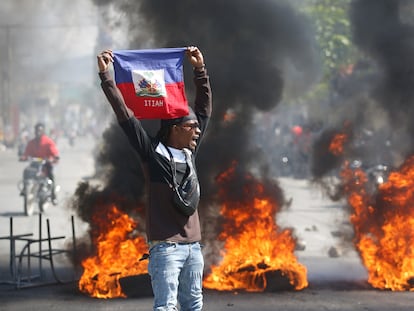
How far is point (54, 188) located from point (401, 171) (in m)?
10.1

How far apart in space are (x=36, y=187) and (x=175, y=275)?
13388mm

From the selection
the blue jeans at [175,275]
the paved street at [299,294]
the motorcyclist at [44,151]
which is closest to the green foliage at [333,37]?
the motorcyclist at [44,151]

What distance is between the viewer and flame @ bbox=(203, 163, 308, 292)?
326 inches

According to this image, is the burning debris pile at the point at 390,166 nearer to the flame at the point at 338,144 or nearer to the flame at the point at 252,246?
the flame at the point at 338,144

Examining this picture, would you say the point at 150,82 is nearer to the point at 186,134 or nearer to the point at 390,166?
the point at 186,134

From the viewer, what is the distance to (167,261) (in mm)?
4824

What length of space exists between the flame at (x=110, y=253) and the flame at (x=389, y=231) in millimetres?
2091

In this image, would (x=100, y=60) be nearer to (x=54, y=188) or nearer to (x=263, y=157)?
(x=263, y=157)

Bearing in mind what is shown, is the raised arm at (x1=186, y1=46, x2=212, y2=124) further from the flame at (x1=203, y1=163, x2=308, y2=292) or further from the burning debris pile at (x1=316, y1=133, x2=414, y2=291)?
the burning debris pile at (x1=316, y1=133, x2=414, y2=291)

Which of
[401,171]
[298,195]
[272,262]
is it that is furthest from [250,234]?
[298,195]

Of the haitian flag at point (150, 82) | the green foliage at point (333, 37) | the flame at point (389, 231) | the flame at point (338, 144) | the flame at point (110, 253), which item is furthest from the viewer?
the green foliage at point (333, 37)

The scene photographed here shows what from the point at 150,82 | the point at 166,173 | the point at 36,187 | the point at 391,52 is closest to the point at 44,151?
the point at 36,187

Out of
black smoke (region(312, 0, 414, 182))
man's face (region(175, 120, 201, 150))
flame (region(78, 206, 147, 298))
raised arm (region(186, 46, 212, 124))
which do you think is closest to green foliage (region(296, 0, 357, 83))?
black smoke (region(312, 0, 414, 182))

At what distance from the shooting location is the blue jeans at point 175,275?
4809 millimetres
